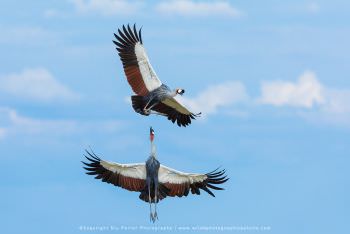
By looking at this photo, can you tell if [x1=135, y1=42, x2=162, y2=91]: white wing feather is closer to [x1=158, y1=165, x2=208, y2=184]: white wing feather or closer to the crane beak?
the crane beak

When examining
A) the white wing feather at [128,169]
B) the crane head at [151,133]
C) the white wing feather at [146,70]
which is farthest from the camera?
the white wing feather at [146,70]

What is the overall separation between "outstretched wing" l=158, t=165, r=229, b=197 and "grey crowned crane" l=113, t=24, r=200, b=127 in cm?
196

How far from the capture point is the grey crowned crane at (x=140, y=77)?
22344 millimetres

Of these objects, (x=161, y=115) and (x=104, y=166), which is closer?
(x=104, y=166)

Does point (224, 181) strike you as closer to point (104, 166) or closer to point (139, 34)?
point (104, 166)

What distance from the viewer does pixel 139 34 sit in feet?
75.8

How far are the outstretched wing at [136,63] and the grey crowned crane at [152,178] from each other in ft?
5.43

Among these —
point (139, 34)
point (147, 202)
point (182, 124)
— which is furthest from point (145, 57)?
point (147, 202)

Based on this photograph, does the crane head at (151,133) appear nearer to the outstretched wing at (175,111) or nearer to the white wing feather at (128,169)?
the white wing feather at (128,169)

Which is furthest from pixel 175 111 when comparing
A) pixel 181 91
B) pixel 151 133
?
pixel 151 133

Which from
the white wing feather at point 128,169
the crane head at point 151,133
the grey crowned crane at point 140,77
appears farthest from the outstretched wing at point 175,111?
the white wing feather at point 128,169

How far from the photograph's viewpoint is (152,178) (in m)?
21.6

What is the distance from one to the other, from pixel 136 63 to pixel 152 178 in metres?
3.68

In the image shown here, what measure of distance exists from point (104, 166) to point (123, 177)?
0.64 metres
